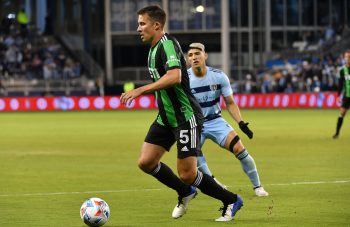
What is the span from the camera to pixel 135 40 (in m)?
65.7

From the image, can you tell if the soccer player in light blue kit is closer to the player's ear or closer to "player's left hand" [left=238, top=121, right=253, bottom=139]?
"player's left hand" [left=238, top=121, right=253, bottom=139]

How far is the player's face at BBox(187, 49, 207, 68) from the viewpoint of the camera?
1379 centimetres

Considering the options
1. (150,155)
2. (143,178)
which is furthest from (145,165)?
(143,178)

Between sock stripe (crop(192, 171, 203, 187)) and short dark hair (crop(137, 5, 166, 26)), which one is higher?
short dark hair (crop(137, 5, 166, 26))

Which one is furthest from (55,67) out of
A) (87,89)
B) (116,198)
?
(116,198)

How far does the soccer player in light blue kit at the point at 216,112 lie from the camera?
46.4ft

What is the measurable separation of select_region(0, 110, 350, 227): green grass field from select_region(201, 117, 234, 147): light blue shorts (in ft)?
2.76

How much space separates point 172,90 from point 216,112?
3794 mm

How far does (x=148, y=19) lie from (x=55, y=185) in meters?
5.78

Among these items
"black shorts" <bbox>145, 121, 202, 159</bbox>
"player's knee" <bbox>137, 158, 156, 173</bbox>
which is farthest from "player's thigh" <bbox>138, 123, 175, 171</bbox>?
"black shorts" <bbox>145, 121, 202, 159</bbox>

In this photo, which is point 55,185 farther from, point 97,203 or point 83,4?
point 83,4

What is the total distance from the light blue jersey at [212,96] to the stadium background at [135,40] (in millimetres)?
38673

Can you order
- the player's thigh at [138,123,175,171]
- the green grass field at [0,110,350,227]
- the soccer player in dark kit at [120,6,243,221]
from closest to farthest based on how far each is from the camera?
the soccer player in dark kit at [120,6,243,221] → the player's thigh at [138,123,175,171] → the green grass field at [0,110,350,227]

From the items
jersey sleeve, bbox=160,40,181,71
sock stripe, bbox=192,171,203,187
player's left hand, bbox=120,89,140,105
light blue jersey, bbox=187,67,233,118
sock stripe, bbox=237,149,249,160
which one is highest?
jersey sleeve, bbox=160,40,181,71
